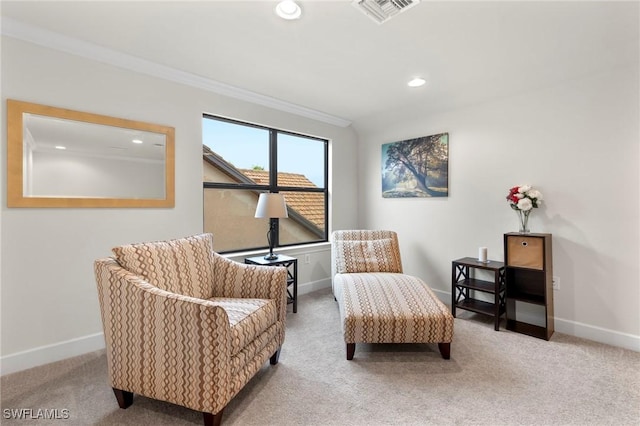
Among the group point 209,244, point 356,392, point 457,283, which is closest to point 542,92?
point 457,283

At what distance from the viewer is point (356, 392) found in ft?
5.93

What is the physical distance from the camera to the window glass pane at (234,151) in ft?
10.4

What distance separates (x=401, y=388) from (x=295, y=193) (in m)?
2.59

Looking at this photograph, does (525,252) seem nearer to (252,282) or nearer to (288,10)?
(252,282)

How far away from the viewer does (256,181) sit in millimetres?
3508

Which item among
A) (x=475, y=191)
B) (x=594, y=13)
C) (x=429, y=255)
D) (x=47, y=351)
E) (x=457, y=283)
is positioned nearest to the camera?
(x=594, y=13)

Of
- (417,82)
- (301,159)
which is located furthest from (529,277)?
(301,159)

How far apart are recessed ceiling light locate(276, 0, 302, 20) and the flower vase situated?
2510 millimetres

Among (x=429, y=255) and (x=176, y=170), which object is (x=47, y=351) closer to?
(x=176, y=170)

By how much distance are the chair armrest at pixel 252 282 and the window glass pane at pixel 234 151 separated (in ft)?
4.07

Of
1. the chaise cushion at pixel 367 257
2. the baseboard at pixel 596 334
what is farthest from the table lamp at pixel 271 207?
the baseboard at pixel 596 334

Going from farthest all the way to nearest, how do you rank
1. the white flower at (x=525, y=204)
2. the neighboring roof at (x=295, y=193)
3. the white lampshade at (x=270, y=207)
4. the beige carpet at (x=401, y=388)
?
the neighboring roof at (x=295, y=193) < the white lampshade at (x=270, y=207) < the white flower at (x=525, y=204) < the beige carpet at (x=401, y=388)

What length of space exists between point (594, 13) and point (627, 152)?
1194 millimetres

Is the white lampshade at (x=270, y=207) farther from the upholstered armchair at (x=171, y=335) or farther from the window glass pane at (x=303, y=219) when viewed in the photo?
the upholstered armchair at (x=171, y=335)
